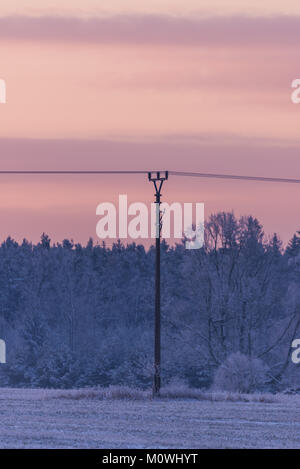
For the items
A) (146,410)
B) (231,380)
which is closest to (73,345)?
(231,380)

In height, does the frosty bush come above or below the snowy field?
above

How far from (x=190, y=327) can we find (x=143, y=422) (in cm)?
3210

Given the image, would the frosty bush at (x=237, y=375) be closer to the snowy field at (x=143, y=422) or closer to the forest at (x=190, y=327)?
the forest at (x=190, y=327)

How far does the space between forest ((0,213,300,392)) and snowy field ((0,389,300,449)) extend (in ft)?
18.8

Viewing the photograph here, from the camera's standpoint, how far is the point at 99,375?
72875mm


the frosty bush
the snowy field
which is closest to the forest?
the frosty bush

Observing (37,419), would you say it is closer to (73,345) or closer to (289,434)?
Answer: (289,434)

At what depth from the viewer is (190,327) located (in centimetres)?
5944

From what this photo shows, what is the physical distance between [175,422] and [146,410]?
3.35 metres

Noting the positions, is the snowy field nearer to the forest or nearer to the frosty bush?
the forest

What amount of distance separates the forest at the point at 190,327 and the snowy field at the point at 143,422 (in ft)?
18.8

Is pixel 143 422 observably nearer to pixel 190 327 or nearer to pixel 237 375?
pixel 237 375

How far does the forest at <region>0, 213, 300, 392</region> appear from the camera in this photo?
5922cm

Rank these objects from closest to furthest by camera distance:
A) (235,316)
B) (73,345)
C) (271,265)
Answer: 1. (235,316)
2. (271,265)
3. (73,345)
